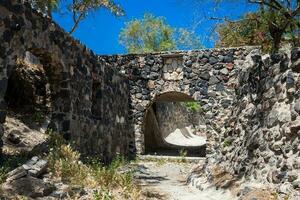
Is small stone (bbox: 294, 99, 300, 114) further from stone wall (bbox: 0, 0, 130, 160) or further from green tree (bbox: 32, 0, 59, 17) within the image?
green tree (bbox: 32, 0, 59, 17)

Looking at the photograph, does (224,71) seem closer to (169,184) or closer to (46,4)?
(169,184)

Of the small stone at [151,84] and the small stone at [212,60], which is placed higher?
the small stone at [212,60]

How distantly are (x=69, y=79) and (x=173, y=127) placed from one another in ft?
50.9

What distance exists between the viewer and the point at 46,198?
5.25m

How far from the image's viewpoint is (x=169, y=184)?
8.51m

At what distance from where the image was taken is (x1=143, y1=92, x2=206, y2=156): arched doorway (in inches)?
653

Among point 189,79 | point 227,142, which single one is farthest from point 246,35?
point 227,142

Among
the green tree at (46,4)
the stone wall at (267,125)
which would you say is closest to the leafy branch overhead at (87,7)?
the green tree at (46,4)

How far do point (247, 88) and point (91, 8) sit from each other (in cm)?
1437

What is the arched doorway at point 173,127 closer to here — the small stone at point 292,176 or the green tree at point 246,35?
the green tree at point 246,35

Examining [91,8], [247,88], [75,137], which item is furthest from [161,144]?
[247,88]

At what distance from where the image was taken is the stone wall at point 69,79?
6547 millimetres

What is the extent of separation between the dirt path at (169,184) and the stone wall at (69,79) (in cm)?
133

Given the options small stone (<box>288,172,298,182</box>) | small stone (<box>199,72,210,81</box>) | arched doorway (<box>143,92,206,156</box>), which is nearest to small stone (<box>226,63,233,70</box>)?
small stone (<box>199,72,210,81</box>)
